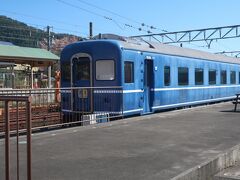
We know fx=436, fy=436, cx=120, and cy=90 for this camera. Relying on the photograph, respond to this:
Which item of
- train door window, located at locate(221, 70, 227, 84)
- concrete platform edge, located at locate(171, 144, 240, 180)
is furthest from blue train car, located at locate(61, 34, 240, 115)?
concrete platform edge, located at locate(171, 144, 240, 180)

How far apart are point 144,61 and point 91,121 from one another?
408 cm

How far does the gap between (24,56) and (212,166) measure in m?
20.3

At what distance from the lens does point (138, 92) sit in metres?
16.1

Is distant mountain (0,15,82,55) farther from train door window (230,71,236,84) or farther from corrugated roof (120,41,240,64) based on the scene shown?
corrugated roof (120,41,240,64)

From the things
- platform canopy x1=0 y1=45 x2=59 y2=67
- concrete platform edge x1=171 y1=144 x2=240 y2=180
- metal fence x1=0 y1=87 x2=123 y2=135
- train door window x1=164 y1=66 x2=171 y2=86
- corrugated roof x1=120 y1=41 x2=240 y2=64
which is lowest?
concrete platform edge x1=171 y1=144 x2=240 y2=180

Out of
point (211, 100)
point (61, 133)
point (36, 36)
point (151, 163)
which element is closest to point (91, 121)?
point (61, 133)

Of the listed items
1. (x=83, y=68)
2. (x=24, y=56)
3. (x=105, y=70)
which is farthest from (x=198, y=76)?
(x=24, y=56)

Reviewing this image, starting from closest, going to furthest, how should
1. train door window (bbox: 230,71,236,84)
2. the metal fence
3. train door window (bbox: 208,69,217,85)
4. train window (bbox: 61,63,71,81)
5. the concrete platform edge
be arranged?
the concrete platform edge, the metal fence, train window (bbox: 61,63,71,81), train door window (bbox: 208,69,217,85), train door window (bbox: 230,71,236,84)

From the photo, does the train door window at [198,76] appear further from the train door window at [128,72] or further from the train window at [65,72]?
the train window at [65,72]

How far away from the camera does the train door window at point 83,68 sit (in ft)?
52.3

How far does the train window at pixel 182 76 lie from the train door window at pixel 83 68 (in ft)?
17.5

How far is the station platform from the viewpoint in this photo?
672cm

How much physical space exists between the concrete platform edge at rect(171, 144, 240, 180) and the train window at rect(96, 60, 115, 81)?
7.07 m

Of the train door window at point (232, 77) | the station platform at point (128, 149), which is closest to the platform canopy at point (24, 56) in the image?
the train door window at point (232, 77)
